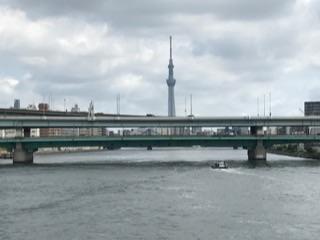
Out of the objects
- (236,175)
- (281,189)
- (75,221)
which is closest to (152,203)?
(75,221)

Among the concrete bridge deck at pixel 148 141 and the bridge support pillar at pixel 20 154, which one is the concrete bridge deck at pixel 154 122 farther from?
the bridge support pillar at pixel 20 154

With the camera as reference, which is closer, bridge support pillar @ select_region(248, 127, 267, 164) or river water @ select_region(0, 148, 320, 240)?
river water @ select_region(0, 148, 320, 240)

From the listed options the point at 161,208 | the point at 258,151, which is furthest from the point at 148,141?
the point at 161,208

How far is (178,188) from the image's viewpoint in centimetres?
8156

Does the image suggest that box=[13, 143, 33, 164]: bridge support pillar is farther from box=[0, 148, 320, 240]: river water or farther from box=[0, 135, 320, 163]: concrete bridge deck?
box=[0, 148, 320, 240]: river water

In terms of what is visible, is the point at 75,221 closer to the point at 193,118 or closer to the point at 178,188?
the point at 178,188

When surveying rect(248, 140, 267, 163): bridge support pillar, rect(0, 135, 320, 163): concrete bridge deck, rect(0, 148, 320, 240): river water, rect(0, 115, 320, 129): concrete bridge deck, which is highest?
rect(0, 115, 320, 129): concrete bridge deck

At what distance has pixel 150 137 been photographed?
495 feet

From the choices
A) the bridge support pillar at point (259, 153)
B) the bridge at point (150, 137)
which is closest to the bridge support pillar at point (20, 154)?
the bridge at point (150, 137)

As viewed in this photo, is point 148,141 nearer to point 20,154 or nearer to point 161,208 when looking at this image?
point 20,154

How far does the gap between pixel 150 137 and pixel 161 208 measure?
295ft

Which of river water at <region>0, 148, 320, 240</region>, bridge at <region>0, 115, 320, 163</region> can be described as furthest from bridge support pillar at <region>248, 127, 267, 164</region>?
river water at <region>0, 148, 320, 240</region>

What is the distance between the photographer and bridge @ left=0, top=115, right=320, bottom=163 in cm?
15250

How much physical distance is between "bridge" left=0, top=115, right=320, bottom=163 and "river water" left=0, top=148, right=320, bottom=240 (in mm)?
56251
